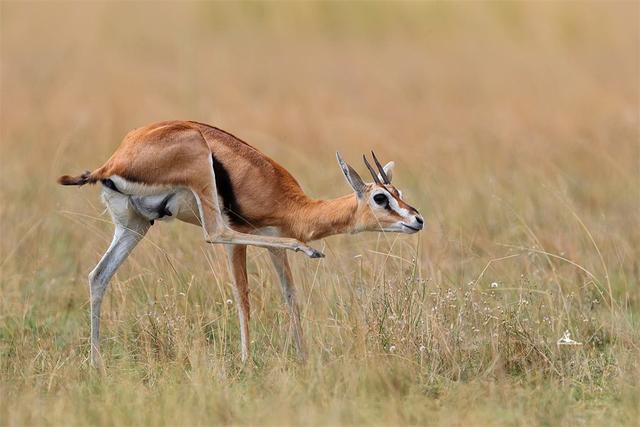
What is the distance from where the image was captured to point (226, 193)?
21.8 ft

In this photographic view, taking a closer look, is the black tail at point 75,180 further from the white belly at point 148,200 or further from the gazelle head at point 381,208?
the gazelle head at point 381,208

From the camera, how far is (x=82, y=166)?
465 inches

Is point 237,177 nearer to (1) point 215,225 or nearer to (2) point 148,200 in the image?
(1) point 215,225

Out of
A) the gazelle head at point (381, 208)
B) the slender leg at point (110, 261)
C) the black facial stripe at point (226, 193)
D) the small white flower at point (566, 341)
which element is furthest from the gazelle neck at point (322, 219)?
the small white flower at point (566, 341)

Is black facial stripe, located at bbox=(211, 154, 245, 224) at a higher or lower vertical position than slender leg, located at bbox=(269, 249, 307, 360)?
higher

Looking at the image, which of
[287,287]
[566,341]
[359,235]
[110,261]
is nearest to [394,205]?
[287,287]

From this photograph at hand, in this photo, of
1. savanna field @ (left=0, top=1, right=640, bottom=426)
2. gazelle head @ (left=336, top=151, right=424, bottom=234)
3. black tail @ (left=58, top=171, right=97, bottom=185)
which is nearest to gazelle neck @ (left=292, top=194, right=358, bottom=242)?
gazelle head @ (left=336, top=151, right=424, bottom=234)

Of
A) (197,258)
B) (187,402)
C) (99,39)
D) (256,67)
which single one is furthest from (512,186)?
(99,39)

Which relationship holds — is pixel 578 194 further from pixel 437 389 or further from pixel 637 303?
pixel 437 389

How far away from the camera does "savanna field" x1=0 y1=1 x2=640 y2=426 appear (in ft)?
18.8

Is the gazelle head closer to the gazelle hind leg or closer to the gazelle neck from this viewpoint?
the gazelle neck

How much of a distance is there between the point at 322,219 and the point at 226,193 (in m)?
0.58

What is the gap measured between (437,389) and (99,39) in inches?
538

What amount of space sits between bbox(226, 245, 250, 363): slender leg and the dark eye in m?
0.92
